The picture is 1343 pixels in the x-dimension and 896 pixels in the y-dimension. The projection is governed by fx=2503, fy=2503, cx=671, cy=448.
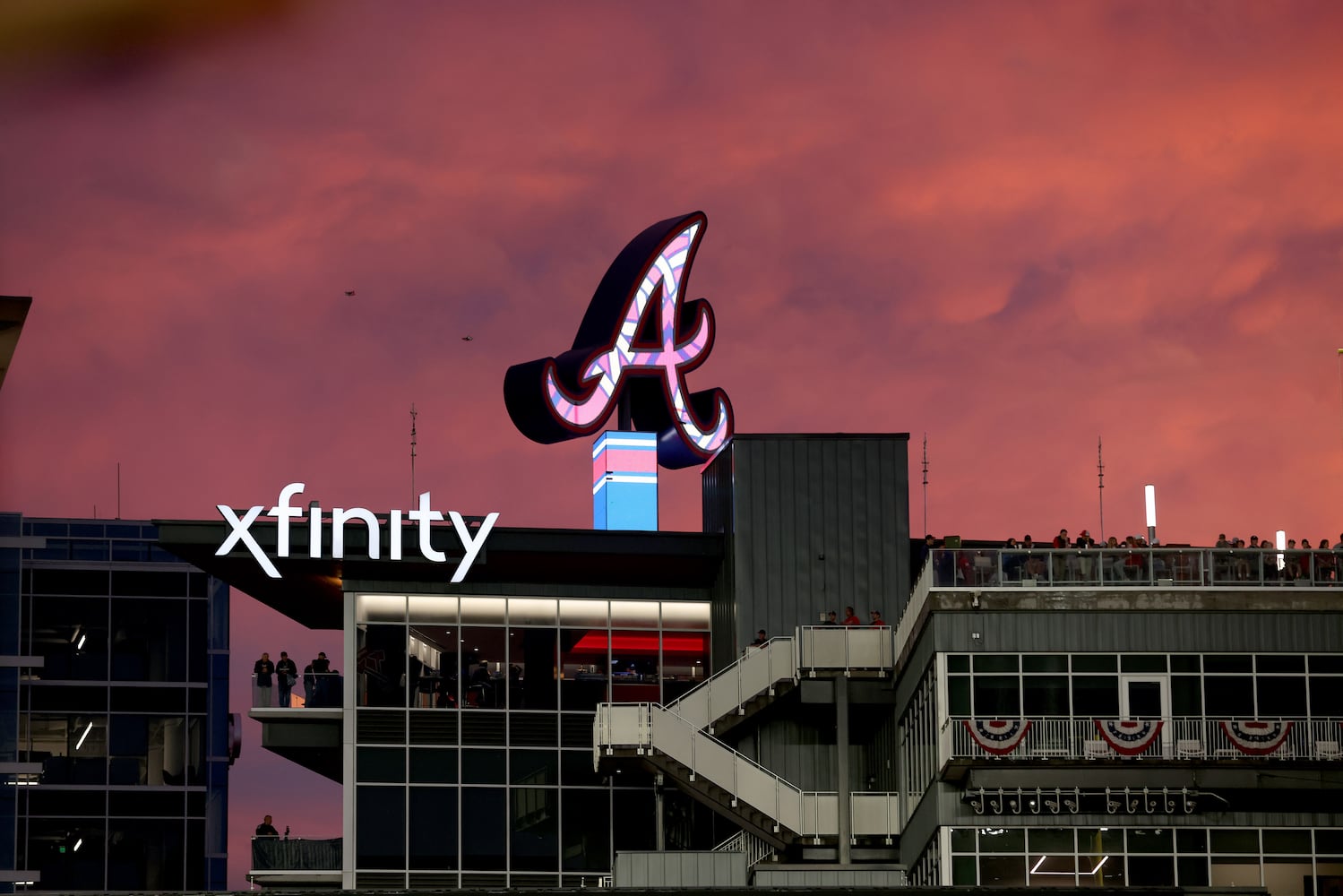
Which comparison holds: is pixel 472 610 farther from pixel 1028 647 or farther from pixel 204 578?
pixel 204 578

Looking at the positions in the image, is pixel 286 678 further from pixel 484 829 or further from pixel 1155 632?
pixel 1155 632

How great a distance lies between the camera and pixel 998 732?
208 ft

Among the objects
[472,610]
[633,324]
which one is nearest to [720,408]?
[633,324]

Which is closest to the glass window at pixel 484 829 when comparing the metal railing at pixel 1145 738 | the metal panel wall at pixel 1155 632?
the metal railing at pixel 1145 738

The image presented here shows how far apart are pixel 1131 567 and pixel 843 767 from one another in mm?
10568

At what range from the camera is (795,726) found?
7512cm

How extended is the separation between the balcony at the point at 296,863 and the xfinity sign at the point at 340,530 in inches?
321

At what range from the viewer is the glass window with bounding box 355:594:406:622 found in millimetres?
77812

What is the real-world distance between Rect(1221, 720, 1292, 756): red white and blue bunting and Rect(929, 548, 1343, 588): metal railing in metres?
3.80

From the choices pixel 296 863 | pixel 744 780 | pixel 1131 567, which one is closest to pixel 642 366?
pixel 744 780

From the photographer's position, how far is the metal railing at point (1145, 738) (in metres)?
63.3

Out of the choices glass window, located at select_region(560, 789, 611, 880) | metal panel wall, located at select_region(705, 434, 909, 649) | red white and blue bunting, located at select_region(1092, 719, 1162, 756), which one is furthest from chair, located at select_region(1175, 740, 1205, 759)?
glass window, located at select_region(560, 789, 611, 880)

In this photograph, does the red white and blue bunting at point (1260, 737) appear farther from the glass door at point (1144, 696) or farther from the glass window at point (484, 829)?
the glass window at point (484, 829)

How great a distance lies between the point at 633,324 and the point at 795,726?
15.2 meters
